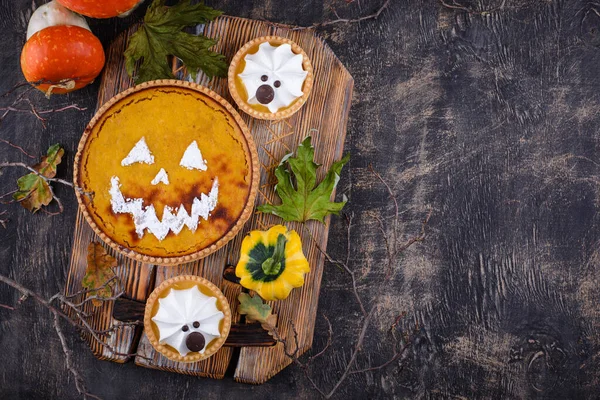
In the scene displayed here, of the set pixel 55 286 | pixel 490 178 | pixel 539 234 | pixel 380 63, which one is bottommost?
pixel 55 286

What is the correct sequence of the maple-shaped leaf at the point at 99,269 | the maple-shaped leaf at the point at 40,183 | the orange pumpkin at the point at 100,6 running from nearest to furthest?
the orange pumpkin at the point at 100,6 < the maple-shaped leaf at the point at 99,269 < the maple-shaped leaf at the point at 40,183

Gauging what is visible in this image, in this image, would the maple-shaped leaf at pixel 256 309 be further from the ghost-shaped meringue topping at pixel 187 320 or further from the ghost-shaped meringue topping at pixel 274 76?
the ghost-shaped meringue topping at pixel 274 76

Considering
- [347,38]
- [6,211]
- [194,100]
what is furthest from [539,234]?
[6,211]

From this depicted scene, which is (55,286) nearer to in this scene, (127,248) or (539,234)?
(127,248)

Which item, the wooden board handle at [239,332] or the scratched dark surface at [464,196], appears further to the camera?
the scratched dark surface at [464,196]

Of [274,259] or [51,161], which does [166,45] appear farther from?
[274,259]

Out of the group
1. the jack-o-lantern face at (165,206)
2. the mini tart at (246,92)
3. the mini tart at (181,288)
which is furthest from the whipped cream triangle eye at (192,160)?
the mini tart at (181,288)

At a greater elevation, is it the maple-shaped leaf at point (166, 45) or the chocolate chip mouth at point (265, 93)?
the maple-shaped leaf at point (166, 45)

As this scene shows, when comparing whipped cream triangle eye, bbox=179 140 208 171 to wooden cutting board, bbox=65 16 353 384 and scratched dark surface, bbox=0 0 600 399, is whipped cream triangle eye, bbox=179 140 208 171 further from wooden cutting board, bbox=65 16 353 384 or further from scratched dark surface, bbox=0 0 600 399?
scratched dark surface, bbox=0 0 600 399

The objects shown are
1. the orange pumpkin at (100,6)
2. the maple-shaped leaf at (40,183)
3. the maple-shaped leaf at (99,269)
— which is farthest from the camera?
the maple-shaped leaf at (40,183)
